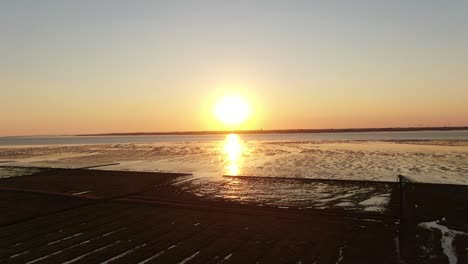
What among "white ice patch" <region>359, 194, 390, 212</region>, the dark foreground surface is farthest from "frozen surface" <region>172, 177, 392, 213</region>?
the dark foreground surface

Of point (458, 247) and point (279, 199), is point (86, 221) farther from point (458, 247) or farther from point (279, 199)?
point (458, 247)

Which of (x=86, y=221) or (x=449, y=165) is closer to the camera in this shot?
(x=86, y=221)

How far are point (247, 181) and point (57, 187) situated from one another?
1014cm

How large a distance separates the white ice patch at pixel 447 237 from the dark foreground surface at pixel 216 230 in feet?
0.10

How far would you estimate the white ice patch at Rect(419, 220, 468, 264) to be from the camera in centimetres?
938

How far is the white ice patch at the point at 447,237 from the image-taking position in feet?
30.8

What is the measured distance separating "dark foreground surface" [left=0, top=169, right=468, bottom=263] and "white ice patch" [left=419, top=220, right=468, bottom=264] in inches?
1.2

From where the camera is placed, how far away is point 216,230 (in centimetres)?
1188

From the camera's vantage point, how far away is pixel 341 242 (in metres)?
10.6

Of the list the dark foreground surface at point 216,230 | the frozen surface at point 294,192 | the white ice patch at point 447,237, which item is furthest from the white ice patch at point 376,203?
the white ice patch at point 447,237

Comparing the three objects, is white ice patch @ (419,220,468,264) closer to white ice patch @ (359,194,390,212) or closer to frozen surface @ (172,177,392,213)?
frozen surface @ (172,177,392,213)

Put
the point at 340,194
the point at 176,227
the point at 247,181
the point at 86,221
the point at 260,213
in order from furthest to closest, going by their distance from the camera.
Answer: the point at 247,181, the point at 340,194, the point at 260,213, the point at 86,221, the point at 176,227

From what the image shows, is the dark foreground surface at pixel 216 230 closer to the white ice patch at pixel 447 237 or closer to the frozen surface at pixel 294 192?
the white ice patch at pixel 447 237

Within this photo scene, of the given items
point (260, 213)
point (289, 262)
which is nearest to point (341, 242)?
point (289, 262)
